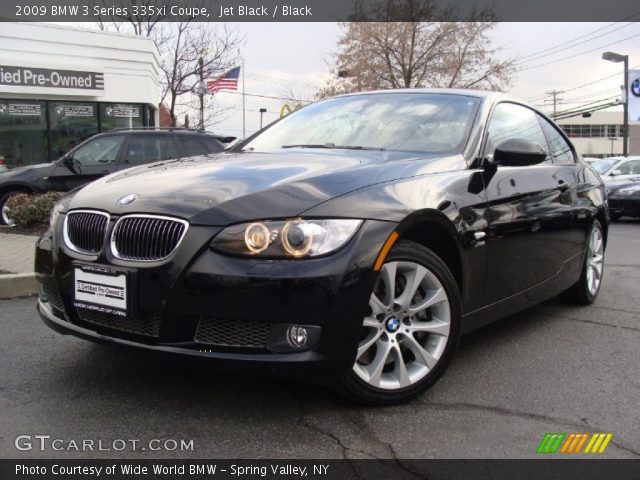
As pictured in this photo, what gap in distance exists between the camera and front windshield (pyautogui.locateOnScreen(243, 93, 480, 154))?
360 centimetres

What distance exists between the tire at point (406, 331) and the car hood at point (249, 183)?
0.45 m

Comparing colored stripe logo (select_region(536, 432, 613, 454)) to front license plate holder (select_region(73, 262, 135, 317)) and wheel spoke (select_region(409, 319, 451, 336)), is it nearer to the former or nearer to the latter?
wheel spoke (select_region(409, 319, 451, 336))

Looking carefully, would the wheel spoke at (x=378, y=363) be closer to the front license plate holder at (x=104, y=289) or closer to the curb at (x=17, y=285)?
the front license plate holder at (x=104, y=289)

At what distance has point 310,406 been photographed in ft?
9.48

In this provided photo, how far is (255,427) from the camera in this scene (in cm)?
266

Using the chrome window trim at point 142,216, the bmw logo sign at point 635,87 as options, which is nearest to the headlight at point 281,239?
the chrome window trim at point 142,216

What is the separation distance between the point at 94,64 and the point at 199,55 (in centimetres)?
572

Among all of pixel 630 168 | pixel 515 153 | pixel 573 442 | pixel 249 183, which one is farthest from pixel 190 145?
pixel 630 168

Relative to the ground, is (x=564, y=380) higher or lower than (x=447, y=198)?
lower

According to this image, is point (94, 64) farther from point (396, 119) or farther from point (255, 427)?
point (255, 427)

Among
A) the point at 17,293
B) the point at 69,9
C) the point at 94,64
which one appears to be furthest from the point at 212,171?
the point at 69,9

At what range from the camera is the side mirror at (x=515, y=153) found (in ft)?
11.5

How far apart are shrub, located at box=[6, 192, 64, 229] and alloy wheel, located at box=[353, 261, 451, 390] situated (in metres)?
6.82

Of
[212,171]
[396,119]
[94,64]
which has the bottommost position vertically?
[212,171]
